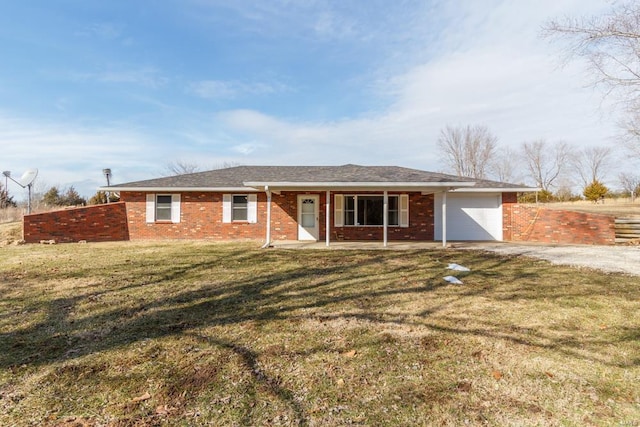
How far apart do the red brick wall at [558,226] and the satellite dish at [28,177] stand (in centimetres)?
2387

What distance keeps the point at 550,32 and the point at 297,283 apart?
12.6 meters

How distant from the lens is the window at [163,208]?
1477cm

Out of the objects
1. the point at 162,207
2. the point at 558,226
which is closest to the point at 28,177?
the point at 162,207

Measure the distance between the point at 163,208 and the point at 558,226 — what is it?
1687 cm

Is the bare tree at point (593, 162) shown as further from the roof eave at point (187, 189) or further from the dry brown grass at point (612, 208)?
the roof eave at point (187, 189)

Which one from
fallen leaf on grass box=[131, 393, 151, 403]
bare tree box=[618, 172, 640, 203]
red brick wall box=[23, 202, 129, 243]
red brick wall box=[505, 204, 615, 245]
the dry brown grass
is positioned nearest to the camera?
fallen leaf on grass box=[131, 393, 151, 403]

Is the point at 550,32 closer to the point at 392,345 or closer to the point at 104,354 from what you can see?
the point at 392,345

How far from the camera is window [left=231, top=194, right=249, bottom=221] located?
48.2ft

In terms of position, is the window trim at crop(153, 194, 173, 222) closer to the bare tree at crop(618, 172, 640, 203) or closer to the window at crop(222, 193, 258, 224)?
the window at crop(222, 193, 258, 224)

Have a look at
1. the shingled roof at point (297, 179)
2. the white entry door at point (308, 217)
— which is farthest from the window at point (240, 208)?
the white entry door at point (308, 217)

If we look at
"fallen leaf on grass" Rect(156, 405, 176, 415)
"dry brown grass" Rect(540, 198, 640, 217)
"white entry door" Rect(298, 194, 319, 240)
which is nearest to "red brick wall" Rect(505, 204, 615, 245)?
"dry brown grass" Rect(540, 198, 640, 217)

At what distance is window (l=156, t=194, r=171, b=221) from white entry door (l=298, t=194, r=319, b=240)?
5.81 m

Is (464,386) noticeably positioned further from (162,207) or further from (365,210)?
(162,207)

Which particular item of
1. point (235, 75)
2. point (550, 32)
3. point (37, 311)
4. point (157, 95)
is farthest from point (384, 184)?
point (157, 95)
